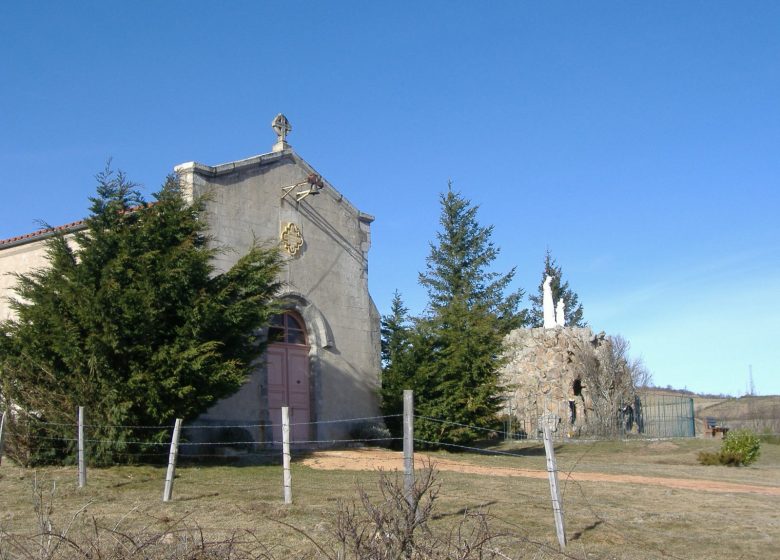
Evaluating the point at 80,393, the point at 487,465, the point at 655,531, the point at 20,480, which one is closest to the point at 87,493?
the point at 20,480

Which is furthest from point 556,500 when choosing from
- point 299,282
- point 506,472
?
point 299,282

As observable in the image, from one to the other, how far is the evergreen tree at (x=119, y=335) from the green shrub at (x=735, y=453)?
39.8 feet

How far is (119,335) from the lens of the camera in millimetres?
14180

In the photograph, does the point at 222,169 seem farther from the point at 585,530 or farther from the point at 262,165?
the point at 585,530

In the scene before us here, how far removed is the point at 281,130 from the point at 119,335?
29.2ft

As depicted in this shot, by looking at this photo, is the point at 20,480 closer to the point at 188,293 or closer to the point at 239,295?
the point at 188,293

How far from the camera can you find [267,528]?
360 inches

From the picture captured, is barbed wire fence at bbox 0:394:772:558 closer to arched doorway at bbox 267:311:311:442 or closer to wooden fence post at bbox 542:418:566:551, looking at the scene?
wooden fence post at bbox 542:418:566:551

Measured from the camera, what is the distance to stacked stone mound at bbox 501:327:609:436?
96.8ft

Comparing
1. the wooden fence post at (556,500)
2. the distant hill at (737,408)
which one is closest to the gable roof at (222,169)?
the wooden fence post at (556,500)

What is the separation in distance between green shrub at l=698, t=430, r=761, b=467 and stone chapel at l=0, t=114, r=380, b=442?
8496mm

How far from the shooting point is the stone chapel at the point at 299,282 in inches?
739

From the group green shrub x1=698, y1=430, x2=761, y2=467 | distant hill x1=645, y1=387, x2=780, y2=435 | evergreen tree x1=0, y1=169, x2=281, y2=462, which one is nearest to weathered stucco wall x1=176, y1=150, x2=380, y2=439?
evergreen tree x1=0, y1=169, x2=281, y2=462

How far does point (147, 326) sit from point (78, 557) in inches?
418
